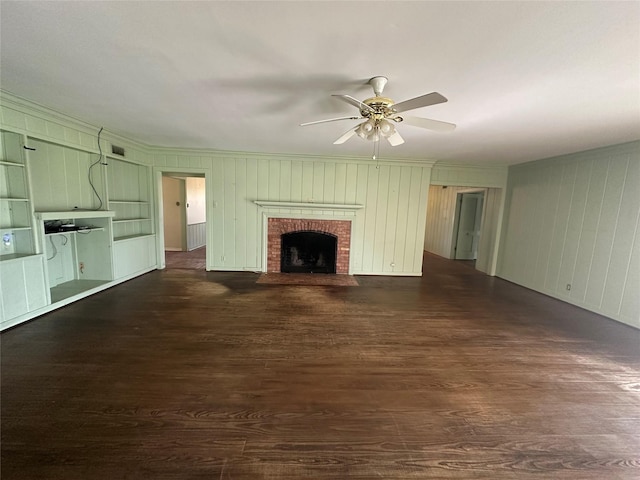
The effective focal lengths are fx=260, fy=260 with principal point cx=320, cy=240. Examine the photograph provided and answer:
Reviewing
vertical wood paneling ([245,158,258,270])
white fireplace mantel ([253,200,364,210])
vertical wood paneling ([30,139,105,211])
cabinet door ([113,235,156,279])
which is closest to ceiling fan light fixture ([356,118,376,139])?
white fireplace mantel ([253,200,364,210])

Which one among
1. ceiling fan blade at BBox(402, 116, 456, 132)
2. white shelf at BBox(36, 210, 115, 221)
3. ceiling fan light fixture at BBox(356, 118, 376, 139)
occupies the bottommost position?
white shelf at BBox(36, 210, 115, 221)

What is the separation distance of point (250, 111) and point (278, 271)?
3.37 meters

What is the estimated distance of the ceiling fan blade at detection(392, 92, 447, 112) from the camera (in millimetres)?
1782

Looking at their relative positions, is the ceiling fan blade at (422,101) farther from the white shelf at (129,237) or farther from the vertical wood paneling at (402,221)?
the white shelf at (129,237)

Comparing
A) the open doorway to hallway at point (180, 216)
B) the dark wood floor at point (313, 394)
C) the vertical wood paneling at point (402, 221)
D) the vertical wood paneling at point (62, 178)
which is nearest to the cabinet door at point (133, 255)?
the vertical wood paneling at point (62, 178)

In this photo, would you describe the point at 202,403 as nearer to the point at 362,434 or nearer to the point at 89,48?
the point at 362,434

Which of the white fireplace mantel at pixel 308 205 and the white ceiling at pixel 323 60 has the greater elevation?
the white ceiling at pixel 323 60

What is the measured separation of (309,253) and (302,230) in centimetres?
57

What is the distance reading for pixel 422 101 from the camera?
75.3 inches

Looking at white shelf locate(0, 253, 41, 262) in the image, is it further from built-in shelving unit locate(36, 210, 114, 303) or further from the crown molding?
the crown molding

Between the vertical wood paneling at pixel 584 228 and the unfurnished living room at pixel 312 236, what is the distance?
0.03 metres

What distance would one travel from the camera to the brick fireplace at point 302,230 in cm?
543

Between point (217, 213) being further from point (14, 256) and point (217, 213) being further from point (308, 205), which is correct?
point (14, 256)

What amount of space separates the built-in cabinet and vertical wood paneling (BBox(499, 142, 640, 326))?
24.5 ft
